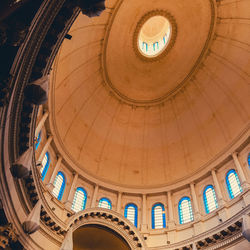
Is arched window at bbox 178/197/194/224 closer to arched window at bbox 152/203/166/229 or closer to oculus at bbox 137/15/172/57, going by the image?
arched window at bbox 152/203/166/229

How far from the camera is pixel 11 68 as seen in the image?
1062 cm

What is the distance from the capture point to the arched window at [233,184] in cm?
1995

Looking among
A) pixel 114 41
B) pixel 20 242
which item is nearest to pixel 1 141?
pixel 20 242

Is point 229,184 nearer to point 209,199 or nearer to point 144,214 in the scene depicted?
point 209,199

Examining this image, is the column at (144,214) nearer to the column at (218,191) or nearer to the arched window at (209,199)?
the arched window at (209,199)

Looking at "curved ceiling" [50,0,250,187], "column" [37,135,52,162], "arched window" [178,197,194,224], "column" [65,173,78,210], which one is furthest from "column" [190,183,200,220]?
"column" [37,135,52,162]

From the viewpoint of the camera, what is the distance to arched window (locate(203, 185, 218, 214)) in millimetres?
20672

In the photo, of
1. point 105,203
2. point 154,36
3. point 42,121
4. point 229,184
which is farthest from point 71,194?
point 154,36

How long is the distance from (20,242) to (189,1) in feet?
69.8

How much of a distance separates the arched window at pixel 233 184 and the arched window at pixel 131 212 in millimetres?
7200

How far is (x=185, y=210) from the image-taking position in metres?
22.0

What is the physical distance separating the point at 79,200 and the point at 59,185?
76.9 inches

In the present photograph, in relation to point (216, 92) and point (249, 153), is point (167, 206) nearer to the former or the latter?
point (249, 153)

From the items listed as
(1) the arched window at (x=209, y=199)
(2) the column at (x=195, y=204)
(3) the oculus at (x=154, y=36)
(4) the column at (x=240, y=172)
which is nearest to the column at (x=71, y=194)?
(2) the column at (x=195, y=204)
